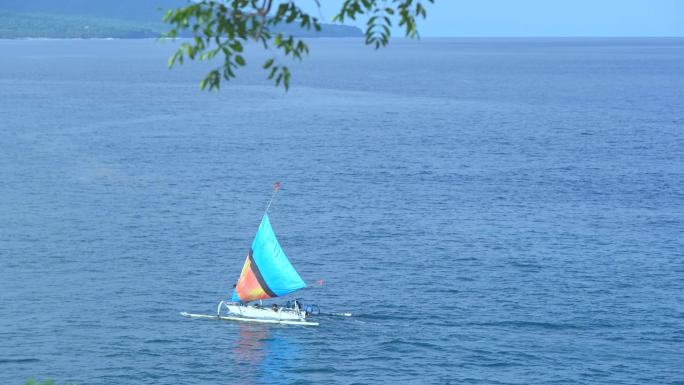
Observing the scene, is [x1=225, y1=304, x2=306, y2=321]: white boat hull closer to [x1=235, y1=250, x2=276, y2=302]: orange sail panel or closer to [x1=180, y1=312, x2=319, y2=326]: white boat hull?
[x1=180, y1=312, x2=319, y2=326]: white boat hull

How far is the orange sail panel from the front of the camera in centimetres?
8288

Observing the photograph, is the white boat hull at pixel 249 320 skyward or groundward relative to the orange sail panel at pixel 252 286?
groundward

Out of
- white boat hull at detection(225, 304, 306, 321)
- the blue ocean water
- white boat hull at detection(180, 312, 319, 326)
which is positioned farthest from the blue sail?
the blue ocean water

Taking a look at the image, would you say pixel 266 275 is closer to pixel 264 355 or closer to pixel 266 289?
pixel 266 289

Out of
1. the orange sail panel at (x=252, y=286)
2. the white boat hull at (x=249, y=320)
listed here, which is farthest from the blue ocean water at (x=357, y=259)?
the orange sail panel at (x=252, y=286)

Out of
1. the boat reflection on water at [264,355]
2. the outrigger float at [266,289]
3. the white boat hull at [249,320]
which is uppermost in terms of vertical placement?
the outrigger float at [266,289]

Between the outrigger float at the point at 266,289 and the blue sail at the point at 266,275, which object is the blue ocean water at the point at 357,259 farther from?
the blue sail at the point at 266,275

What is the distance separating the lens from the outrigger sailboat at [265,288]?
79438 millimetres

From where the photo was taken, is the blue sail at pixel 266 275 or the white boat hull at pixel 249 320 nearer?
the white boat hull at pixel 249 320

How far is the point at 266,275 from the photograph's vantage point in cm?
8394

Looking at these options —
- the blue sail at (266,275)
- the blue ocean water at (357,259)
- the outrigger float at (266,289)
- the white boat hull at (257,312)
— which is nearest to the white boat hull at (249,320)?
the outrigger float at (266,289)

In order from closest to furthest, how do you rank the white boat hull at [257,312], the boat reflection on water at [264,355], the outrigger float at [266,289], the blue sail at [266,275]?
1. the boat reflection on water at [264,355]
2. the outrigger float at [266,289]
3. the white boat hull at [257,312]
4. the blue sail at [266,275]

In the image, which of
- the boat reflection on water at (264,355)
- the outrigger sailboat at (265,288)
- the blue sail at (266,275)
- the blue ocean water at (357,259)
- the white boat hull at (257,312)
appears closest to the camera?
the boat reflection on water at (264,355)

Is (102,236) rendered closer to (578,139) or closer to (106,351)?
(106,351)
